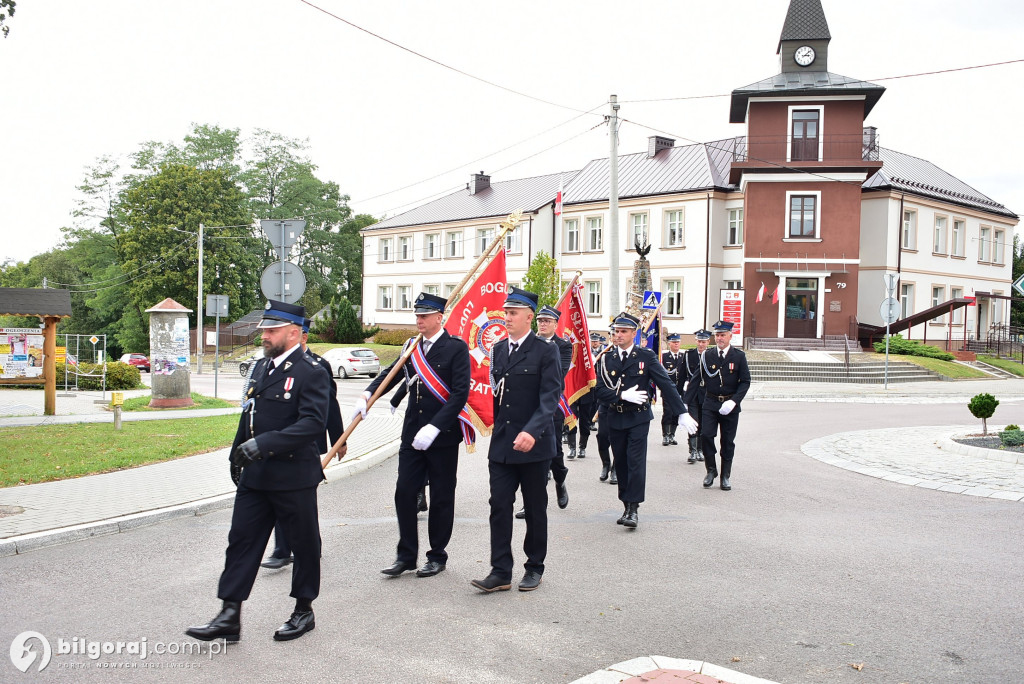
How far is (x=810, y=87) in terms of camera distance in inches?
1540

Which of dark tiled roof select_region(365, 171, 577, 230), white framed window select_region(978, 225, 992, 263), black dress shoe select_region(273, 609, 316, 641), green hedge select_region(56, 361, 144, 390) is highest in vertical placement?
dark tiled roof select_region(365, 171, 577, 230)

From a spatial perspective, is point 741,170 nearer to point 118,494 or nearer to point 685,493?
point 685,493

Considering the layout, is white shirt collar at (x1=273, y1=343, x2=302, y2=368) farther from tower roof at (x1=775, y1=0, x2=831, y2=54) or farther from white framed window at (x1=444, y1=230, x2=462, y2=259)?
white framed window at (x1=444, y1=230, x2=462, y2=259)

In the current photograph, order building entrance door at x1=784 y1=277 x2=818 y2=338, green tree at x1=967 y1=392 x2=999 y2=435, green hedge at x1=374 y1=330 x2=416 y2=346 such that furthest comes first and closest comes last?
1. green hedge at x1=374 y1=330 x2=416 y2=346
2. building entrance door at x1=784 y1=277 x2=818 y2=338
3. green tree at x1=967 y1=392 x2=999 y2=435

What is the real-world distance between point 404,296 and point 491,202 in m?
9.69

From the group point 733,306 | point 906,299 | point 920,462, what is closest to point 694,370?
point 920,462

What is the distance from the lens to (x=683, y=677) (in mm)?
4117

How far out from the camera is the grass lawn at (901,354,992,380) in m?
32.5

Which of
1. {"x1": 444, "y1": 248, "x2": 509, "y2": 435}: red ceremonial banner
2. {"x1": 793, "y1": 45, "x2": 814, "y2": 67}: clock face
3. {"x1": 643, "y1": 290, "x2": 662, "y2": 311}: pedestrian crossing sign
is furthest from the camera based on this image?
{"x1": 793, "y1": 45, "x2": 814, "y2": 67}: clock face

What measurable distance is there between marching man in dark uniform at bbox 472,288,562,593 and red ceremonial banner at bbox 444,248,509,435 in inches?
64.0

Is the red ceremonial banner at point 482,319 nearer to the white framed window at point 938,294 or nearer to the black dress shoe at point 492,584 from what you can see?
the black dress shoe at point 492,584

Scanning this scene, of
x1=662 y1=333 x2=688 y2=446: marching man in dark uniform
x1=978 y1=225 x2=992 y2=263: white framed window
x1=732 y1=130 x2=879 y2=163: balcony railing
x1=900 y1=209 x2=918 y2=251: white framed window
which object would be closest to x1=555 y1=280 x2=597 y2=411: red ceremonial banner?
x1=662 y1=333 x2=688 y2=446: marching man in dark uniform

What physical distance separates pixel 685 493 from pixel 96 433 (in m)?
10.1

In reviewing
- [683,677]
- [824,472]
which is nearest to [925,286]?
[824,472]
